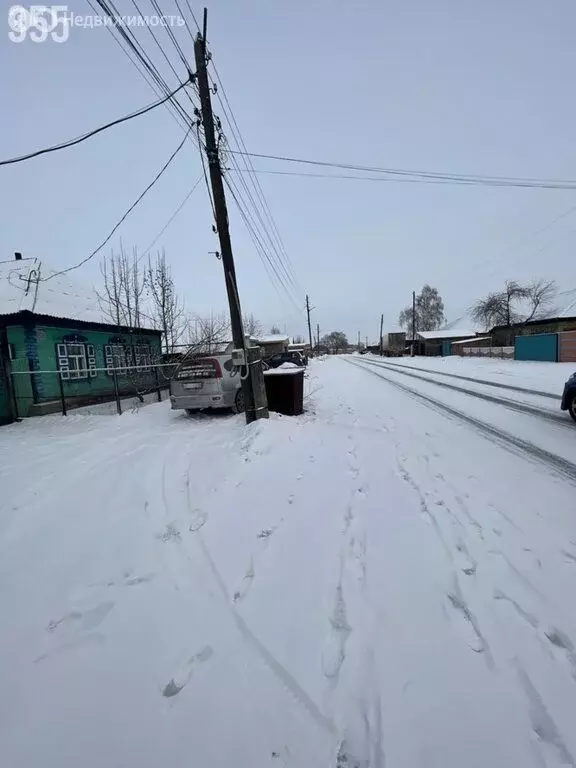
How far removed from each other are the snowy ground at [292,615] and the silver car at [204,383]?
3.55m

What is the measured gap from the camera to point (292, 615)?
229 cm

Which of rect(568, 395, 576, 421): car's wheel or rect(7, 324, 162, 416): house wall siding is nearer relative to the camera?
rect(568, 395, 576, 421): car's wheel

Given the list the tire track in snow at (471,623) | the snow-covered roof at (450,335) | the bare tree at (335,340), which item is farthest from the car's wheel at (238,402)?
the bare tree at (335,340)

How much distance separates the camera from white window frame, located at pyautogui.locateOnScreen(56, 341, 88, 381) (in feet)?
46.8

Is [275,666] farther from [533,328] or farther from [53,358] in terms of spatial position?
[533,328]

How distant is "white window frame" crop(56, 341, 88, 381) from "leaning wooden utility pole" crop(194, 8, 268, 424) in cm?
975

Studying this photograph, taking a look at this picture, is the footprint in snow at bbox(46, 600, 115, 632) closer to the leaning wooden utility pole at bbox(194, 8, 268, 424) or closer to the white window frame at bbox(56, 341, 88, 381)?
the leaning wooden utility pole at bbox(194, 8, 268, 424)

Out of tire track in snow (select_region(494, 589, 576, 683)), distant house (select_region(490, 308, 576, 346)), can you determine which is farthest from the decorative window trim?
distant house (select_region(490, 308, 576, 346))

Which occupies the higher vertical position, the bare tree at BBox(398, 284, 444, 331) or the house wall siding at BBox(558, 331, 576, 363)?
the bare tree at BBox(398, 284, 444, 331)

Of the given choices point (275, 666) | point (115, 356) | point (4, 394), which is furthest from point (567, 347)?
point (4, 394)

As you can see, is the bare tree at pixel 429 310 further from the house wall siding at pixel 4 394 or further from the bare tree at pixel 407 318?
the house wall siding at pixel 4 394

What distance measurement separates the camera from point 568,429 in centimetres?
658

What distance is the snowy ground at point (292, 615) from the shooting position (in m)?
1.56

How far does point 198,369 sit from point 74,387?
30.6 feet
